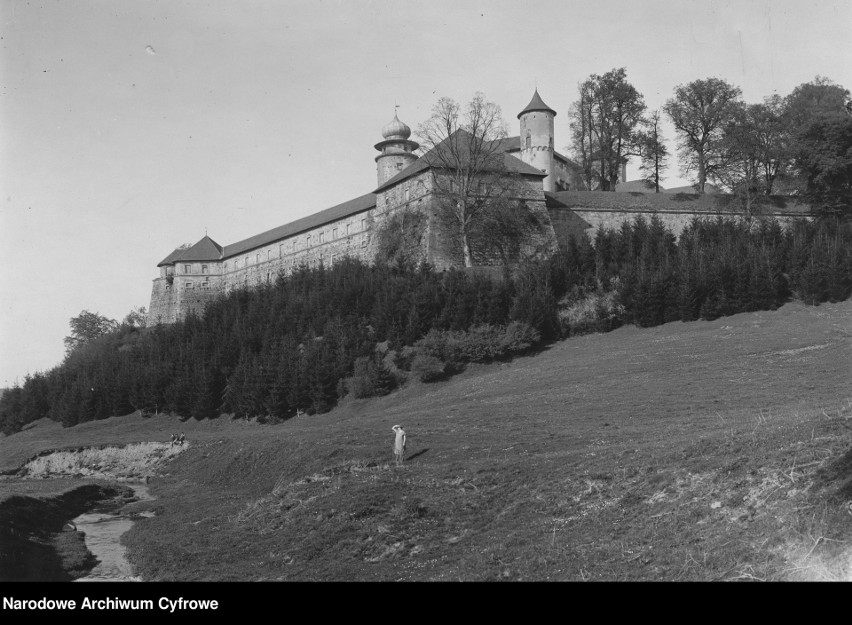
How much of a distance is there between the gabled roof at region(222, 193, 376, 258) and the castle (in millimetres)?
178

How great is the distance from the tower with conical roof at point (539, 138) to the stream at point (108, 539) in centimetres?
5924

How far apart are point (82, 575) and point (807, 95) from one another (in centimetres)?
7751

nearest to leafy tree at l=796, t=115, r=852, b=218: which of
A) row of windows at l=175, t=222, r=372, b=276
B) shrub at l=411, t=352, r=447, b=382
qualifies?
shrub at l=411, t=352, r=447, b=382

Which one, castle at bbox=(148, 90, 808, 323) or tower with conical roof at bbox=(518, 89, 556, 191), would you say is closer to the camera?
castle at bbox=(148, 90, 808, 323)

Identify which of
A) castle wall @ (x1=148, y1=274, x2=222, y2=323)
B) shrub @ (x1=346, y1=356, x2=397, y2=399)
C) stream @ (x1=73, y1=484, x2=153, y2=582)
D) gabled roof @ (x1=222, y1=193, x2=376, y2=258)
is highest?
gabled roof @ (x1=222, y1=193, x2=376, y2=258)

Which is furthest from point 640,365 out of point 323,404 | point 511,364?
point 323,404

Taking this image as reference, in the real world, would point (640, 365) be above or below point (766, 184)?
below

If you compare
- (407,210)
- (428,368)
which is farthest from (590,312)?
(407,210)

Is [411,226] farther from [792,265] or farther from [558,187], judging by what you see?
[792,265]

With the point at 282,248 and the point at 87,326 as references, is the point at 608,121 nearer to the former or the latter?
the point at 282,248

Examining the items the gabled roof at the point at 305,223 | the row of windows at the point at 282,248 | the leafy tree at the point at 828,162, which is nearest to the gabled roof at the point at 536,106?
the gabled roof at the point at 305,223

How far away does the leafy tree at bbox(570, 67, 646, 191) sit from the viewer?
76.6 metres

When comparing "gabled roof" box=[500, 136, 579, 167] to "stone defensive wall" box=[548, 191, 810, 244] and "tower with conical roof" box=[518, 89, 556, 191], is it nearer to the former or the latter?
"tower with conical roof" box=[518, 89, 556, 191]
